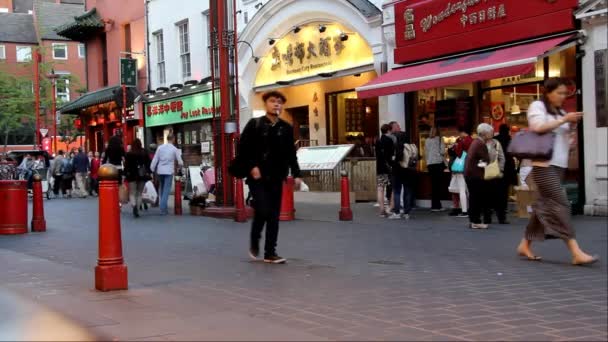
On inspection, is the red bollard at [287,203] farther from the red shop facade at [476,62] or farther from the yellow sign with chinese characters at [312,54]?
the yellow sign with chinese characters at [312,54]

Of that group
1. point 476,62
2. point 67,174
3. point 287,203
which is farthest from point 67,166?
point 476,62

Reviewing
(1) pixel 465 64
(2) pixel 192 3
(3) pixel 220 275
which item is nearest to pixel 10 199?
(3) pixel 220 275

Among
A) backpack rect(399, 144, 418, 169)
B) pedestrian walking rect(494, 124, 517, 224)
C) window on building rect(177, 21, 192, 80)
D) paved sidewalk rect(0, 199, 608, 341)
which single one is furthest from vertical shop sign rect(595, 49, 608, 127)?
window on building rect(177, 21, 192, 80)

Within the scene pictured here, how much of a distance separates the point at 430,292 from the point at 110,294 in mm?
2642

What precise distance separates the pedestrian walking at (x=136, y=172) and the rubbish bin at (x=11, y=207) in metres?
3.42

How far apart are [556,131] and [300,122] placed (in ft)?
52.4

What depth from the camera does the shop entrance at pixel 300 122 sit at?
861 inches

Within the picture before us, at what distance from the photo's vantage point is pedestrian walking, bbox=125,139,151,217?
52.2ft

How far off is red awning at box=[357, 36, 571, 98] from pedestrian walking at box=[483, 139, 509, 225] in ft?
4.60

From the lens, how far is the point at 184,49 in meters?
26.3

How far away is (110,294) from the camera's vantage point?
6.43 metres

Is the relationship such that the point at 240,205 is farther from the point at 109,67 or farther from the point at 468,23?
the point at 109,67

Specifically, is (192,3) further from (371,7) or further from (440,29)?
(440,29)

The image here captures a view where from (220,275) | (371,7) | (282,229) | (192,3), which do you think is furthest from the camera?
(192,3)
